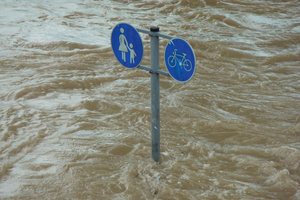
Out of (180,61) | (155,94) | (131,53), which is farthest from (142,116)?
(180,61)

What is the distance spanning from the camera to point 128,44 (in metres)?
2.94

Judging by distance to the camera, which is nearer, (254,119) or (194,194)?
(194,194)

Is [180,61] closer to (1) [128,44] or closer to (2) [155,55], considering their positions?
(2) [155,55]

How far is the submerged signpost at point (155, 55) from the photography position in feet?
8.68

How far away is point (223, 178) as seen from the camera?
10.5 feet

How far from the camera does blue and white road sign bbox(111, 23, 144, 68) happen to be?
287 centimetres

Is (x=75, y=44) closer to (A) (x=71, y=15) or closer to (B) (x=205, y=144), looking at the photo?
(A) (x=71, y=15)

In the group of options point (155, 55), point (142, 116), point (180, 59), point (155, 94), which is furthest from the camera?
point (142, 116)

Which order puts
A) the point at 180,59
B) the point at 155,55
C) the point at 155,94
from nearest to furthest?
the point at 180,59 < the point at 155,55 < the point at 155,94

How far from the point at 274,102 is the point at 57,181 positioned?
2808 millimetres

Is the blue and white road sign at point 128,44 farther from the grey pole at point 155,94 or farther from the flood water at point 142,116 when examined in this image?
the flood water at point 142,116

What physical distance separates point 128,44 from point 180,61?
475mm

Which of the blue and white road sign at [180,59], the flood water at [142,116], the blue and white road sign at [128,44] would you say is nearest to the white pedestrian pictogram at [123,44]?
the blue and white road sign at [128,44]

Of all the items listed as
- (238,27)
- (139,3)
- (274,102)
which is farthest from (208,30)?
(274,102)
